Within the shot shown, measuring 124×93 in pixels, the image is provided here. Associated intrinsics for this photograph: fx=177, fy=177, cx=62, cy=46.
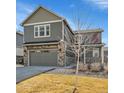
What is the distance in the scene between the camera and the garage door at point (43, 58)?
82.2 inches

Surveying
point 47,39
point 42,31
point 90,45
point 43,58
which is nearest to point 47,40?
point 47,39

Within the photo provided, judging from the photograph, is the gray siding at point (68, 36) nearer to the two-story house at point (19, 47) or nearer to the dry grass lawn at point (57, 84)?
the dry grass lawn at point (57, 84)

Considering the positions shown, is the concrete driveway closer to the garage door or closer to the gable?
the garage door

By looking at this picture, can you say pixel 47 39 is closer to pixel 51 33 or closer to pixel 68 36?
pixel 51 33

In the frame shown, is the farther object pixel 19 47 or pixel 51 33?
pixel 19 47

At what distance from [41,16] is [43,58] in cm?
50

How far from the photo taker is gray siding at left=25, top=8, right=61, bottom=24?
80.8 inches

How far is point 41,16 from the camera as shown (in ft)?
6.92
